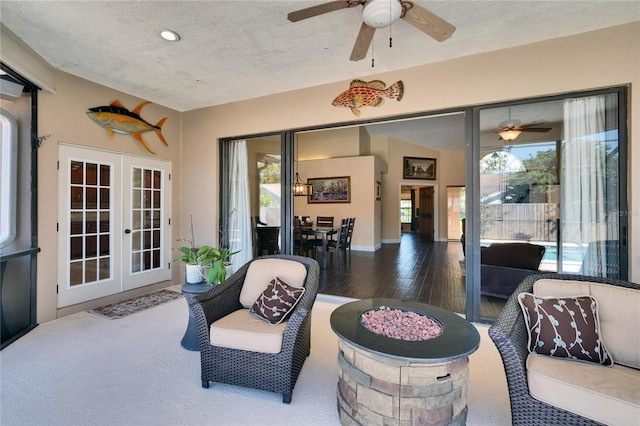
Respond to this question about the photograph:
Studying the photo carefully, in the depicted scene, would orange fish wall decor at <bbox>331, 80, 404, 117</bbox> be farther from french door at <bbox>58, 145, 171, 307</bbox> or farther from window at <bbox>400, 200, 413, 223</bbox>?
window at <bbox>400, 200, 413, 223</bbox>

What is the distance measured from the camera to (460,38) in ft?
9.15

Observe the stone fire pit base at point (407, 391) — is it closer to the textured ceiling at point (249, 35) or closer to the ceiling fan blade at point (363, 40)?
the ceiling fan blade at point (363, 40)

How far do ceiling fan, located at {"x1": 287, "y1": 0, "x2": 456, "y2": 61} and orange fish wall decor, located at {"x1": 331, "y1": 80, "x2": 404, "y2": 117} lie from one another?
3.87 ft

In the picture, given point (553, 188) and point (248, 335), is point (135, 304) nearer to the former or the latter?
point (248, 335)

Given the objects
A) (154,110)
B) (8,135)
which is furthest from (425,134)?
(8,135)

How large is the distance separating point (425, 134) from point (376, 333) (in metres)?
7.93

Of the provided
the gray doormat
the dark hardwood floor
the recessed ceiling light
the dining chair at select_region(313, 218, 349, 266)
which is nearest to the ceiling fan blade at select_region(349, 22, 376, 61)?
the recessed ceiling light

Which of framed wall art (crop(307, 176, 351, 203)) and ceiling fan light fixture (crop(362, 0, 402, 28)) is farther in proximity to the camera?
framed wall art (crop(307, 176, 351, 203))

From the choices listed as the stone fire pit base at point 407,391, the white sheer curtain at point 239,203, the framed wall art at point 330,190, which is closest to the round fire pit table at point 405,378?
the stone fire pit base at point 407,391

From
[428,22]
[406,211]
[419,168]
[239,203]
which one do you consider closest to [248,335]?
[428,22]

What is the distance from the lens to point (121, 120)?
4.01m

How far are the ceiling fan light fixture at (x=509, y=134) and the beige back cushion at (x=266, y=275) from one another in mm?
2643

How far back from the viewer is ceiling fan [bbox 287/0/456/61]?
2008mm

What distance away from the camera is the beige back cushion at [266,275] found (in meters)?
2.39
